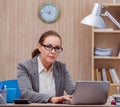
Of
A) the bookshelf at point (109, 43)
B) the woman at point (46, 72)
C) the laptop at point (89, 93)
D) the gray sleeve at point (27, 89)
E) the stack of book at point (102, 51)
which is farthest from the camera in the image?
the bookshelf at point (109, 43)

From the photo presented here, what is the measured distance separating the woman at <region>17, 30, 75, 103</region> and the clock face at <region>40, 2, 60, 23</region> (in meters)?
2.38

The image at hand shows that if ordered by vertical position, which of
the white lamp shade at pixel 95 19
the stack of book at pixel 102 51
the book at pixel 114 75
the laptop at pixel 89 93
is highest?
the white lamp shade at pixel 95 19

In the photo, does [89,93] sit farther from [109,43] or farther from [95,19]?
[109,43]

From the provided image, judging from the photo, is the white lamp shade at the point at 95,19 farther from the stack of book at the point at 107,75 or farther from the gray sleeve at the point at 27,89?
the stack of book at the point at 107,75

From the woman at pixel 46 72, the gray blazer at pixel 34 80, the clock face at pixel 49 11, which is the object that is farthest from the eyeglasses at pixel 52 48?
the clock face at pixel 49 11

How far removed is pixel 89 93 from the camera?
8.14ft

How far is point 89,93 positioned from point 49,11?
336 cm

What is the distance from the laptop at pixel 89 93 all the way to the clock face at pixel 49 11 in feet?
10.5

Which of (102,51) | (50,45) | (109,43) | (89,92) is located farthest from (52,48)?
(109,43)

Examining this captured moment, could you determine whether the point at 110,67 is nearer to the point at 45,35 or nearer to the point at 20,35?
the point at 20,35

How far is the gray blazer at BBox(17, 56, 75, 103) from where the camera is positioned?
2.81m

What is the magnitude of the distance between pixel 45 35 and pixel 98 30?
227 cm

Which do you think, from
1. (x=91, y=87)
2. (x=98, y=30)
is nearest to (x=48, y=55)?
(x=91, y=87)

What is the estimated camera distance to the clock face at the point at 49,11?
5.66 metres
